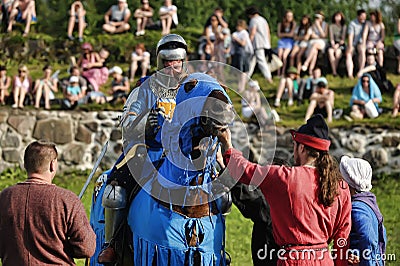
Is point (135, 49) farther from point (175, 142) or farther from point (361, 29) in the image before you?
point (175, 142)

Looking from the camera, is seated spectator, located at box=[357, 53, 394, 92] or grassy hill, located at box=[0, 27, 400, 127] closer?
seated spectator, located at box=[357, 53, 394, 92]

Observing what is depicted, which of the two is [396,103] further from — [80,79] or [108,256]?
[108,256]

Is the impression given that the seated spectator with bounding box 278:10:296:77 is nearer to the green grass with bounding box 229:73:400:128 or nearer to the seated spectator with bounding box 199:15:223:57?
the green grass with bounding box 229:73:400:128

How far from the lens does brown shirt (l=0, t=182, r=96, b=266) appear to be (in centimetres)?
537

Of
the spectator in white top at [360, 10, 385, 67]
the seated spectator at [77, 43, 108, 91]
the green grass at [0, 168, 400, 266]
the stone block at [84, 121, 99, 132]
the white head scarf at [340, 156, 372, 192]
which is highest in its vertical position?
the spectator in white top at [360, 10, 385, 67]

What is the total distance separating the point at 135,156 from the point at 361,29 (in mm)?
11750

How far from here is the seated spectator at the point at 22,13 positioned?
18.5 meters

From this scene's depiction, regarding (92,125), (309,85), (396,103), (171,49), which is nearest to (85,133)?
(92,125)

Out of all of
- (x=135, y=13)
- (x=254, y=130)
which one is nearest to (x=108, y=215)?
(x=254, y=130)

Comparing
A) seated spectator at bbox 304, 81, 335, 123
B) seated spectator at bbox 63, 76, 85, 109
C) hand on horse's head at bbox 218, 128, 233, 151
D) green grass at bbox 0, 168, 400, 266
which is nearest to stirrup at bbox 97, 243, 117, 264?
hand on horse's head at bbox 218, 128, 233, 151

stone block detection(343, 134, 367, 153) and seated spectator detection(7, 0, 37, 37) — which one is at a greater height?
seated spectator detection(7, 0, 37, 37)

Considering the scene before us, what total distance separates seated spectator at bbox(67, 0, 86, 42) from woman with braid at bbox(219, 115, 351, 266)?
13226 mm

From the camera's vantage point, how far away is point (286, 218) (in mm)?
5715

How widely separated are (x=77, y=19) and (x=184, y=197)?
1364 centimetres
